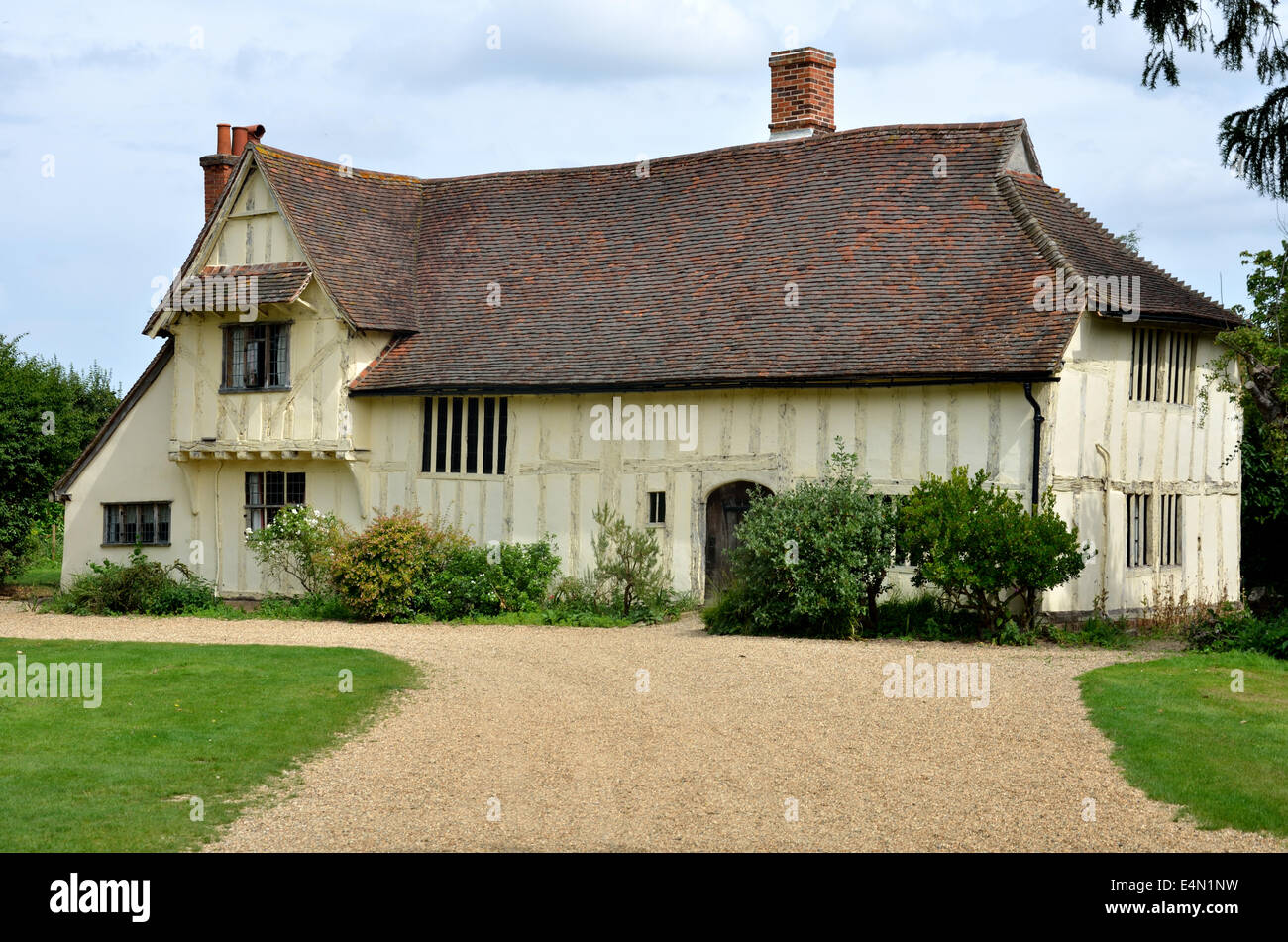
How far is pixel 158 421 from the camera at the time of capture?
2572 centimetres

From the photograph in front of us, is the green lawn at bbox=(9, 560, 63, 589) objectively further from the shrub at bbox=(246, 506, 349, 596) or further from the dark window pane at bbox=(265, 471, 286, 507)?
the shrub at bbox=(246, 506, 349, 596)

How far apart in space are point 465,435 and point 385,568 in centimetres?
307

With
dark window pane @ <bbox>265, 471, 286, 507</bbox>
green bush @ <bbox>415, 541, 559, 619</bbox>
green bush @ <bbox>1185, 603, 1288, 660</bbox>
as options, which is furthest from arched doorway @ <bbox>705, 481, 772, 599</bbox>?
dark window pane @ <bbox>265, 471, 286, 507</bbox>

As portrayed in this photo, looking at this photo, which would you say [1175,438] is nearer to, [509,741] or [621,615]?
[621,615]

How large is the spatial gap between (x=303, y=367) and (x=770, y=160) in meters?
8.36

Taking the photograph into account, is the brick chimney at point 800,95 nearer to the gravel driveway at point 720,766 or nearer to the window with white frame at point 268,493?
the window with white frame at point 268,493

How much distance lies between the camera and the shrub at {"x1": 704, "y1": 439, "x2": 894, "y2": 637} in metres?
18.1

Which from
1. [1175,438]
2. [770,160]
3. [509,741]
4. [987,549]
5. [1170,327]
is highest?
[770,160]

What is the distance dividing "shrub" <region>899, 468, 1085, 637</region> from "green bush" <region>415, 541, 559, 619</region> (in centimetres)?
583

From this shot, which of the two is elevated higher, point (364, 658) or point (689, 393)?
point (689, 393)

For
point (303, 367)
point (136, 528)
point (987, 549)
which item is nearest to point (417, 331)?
point (303, 367)

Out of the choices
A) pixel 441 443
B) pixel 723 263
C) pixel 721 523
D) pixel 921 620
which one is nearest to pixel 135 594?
pixel 441 443

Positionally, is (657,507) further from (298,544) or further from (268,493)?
(268,493)

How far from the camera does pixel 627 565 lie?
68.6 ft
